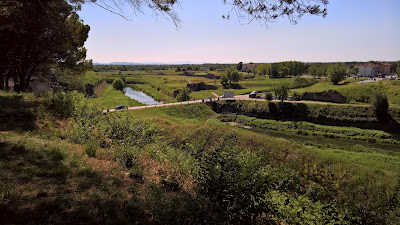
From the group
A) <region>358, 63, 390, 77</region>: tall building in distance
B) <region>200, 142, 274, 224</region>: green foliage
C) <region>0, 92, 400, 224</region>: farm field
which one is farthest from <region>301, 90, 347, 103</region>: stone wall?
<region>358, 63, 390, 77</region>: tall building in distance

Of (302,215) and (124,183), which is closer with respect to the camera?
(302,215)

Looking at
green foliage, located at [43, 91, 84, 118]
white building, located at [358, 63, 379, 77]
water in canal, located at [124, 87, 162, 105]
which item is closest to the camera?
green foliage, located at [43, 91, 84, 118]

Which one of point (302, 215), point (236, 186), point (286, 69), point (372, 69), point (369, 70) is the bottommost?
point (302, 215)

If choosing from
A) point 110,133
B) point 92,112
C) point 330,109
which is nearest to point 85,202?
→ point 110,133

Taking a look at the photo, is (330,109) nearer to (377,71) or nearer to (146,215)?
(146,215)

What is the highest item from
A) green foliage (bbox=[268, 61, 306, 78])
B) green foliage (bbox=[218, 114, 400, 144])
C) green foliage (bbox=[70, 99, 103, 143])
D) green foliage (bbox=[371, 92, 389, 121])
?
green foliage (bbox=[268, 61, 306, 78])

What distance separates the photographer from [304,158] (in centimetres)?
1856

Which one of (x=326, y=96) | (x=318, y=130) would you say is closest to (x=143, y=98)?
(x=326, y=96)

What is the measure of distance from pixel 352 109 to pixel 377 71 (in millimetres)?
81391

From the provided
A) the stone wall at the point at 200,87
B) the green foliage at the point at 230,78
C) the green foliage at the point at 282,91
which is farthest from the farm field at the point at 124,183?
the green foliage at the point at 230,78

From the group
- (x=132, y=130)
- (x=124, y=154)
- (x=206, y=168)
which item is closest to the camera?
(x=206, y=168)

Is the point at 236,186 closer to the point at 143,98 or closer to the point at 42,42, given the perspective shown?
the point at 42,42

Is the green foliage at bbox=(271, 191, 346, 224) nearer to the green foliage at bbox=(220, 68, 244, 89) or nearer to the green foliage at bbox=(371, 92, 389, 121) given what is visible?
the green foliage at bbox=(371, 92, 389, 121)

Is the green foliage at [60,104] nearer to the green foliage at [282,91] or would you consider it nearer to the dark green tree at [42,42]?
the dark green tree at [42,42]
